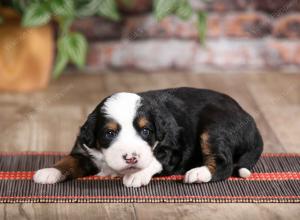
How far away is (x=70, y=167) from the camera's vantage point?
291 centimetres

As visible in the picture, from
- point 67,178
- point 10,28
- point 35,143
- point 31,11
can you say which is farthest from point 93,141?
point 10,28

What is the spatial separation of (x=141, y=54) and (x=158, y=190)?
2.03m

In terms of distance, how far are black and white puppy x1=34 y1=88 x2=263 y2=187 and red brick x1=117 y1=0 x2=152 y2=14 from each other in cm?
165

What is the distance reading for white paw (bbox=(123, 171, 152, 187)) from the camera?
112 inches

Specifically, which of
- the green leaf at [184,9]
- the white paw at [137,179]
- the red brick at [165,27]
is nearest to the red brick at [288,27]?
the red brick at [165,27]

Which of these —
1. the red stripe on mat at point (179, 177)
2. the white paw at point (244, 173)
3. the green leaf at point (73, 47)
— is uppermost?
the white paw at point (244, 173)

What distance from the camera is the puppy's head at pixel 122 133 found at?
266cm

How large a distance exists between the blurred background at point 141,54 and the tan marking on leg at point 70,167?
95cm

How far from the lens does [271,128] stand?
3773 mm

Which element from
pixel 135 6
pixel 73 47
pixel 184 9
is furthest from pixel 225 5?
pixel 73 47

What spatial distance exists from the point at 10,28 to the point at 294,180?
2.00m

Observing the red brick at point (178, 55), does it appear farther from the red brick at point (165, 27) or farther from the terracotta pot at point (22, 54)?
the terracotta pot at point (22, 54)

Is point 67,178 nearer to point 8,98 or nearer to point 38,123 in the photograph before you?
point 38,123

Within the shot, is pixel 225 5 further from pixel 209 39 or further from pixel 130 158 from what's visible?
pixel 130 158
